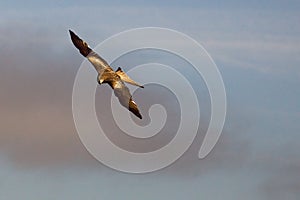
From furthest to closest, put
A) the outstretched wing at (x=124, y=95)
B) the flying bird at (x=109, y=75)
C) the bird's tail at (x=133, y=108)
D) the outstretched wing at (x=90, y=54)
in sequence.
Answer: the outstretched wing at (x=90, y=54) → the flying bird at (x=109, y=75) → the outstretched wing at (x=124, y=95) → the bird's tail at (x=133, y=108)

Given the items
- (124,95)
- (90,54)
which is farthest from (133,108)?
(90,54)

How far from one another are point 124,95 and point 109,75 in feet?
8.05

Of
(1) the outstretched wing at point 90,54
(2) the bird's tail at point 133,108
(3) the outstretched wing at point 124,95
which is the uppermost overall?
(1) the outstretched wing at point 90,54

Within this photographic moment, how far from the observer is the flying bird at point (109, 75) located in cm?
7994

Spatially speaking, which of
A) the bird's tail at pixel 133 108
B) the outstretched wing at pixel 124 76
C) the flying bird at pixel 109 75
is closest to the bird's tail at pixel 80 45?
the flying bird at pixel 109 75

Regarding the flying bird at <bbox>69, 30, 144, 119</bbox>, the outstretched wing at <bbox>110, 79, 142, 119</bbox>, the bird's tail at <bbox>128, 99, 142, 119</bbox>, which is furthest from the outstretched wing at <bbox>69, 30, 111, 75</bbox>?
the bird's tail at <bbox>128, 99, 142, 119</bbox>

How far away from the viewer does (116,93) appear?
3169 inches

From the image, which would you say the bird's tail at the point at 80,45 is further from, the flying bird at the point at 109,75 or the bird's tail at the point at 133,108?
the bird's tail at the point at 133,108

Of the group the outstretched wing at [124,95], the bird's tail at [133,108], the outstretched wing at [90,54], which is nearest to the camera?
the bird's tail at [133,108]

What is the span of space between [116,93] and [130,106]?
189 centimetres

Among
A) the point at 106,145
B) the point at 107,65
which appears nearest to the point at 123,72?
the point at 107,65

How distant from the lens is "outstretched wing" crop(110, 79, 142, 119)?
258 ft

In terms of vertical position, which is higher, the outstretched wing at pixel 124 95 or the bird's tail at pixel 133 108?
the outstretched wing at pixel 124 95

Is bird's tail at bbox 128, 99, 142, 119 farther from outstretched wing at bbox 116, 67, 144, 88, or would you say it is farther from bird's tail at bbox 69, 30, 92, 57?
bird's tail at bbox 69, 30, 92, 57
